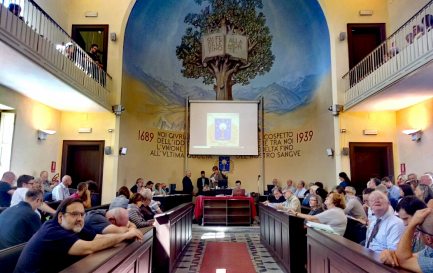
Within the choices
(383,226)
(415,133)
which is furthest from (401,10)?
(383,226)

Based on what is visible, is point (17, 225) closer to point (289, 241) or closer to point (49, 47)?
point (289, 241)

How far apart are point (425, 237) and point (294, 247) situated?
2.64 metres

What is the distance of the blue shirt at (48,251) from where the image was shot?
6.02 ft

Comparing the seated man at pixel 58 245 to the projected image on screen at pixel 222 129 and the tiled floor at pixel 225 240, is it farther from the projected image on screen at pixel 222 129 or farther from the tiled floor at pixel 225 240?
the projected image on screen at pixel 222 129

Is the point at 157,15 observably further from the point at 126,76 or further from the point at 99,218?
the point at 99,218

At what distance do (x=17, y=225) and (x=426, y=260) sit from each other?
297 centimetres

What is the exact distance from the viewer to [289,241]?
423 cm

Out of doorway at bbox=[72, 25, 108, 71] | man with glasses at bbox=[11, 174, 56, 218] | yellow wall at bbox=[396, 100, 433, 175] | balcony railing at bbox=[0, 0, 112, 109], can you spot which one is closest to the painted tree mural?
doorway at bbox=[72, 25, 108, 71]

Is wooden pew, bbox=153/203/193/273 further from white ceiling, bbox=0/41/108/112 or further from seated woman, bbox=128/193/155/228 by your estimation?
white ceiling, bbox=0/41/108/112

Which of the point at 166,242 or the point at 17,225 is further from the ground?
the point at 17,225

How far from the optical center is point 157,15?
35.2 feet

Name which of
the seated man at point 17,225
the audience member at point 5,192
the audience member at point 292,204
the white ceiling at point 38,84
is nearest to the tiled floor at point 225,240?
the audience member at point 292,204

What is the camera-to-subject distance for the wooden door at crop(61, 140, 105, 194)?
892 cm

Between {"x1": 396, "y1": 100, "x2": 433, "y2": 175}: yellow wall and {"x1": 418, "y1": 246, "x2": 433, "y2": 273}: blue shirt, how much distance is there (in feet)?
20.6
